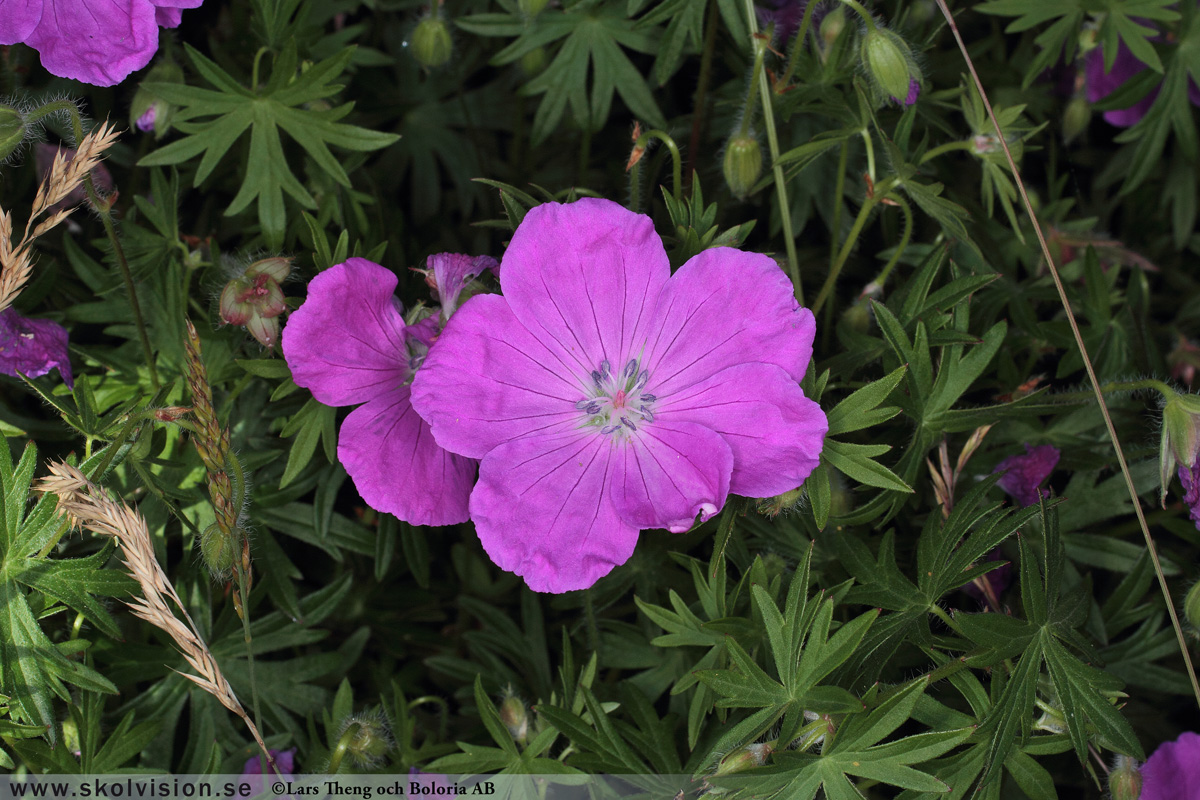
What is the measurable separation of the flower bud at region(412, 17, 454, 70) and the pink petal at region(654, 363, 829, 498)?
3.35 feet

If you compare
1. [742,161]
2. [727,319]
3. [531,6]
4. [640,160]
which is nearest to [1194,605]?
[727,319]

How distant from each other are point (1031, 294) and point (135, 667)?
1897 mm

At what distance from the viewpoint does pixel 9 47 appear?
1890mm

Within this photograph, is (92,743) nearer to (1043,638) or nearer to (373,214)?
(373,214)

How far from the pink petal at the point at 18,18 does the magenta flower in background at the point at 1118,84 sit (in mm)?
2141

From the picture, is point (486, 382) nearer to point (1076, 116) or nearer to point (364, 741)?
point (364, 741)

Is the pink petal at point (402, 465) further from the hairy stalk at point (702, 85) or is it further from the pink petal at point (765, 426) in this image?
the hairy stalk at point (702, 85)

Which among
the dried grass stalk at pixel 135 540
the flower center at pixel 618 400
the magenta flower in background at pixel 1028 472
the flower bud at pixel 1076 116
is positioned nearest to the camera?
the dried grass stalk at pixel 135 540

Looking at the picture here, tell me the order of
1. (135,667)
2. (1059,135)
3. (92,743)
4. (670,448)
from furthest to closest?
(1059,135)
(135,667)
(92,743)
(670,448)

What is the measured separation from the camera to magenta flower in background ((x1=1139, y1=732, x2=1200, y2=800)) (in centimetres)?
169

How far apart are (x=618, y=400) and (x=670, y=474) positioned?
0.53 feet

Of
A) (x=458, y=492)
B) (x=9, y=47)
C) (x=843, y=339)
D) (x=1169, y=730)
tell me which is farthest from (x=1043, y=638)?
(x=9, y=47)

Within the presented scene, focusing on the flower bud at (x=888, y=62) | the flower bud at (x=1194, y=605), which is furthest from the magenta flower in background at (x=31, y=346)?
the flower bud at (x=1194, y=605)

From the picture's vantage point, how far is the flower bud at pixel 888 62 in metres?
1.64
